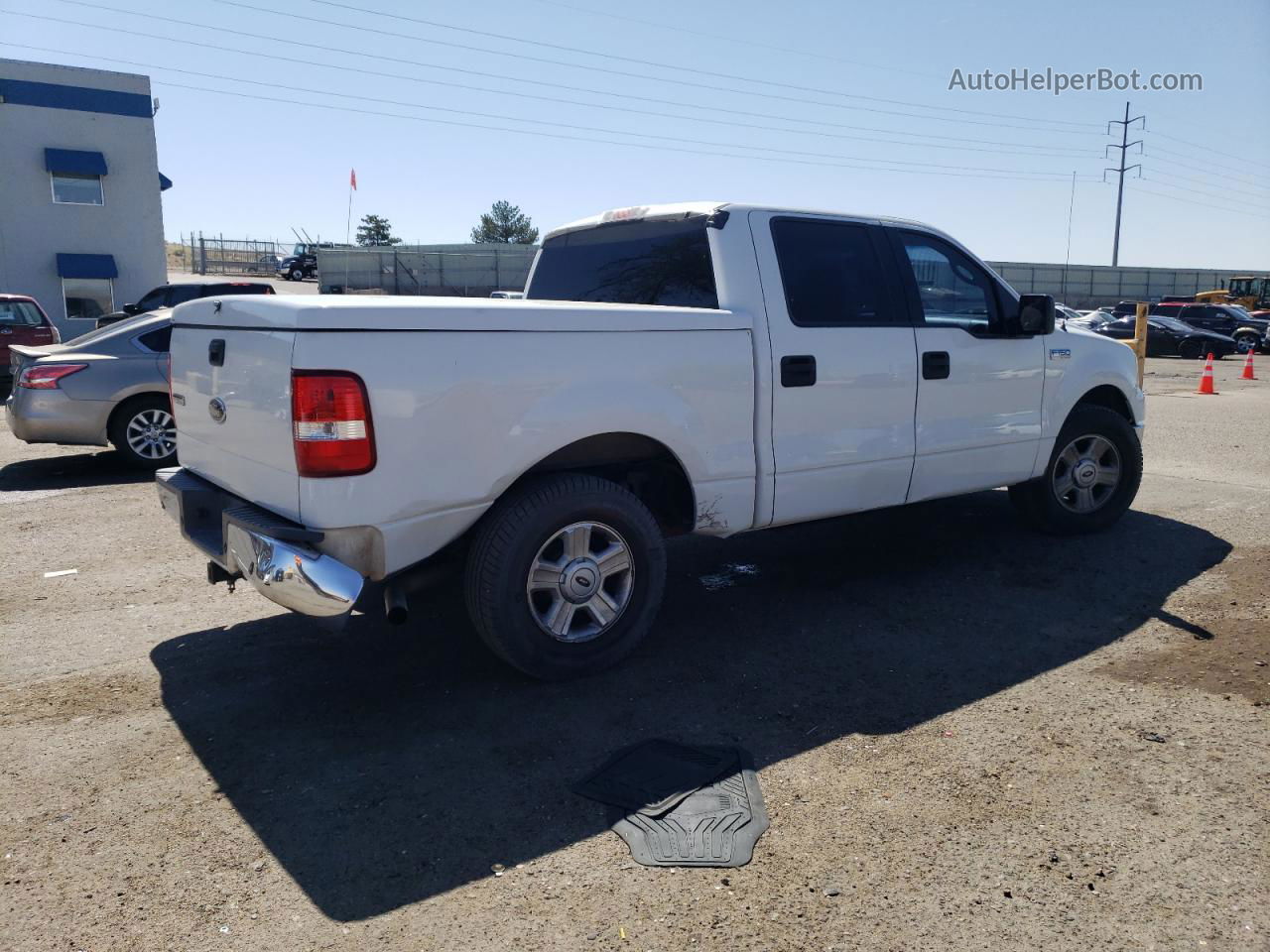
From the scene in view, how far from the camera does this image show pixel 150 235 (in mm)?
Answer: 26016

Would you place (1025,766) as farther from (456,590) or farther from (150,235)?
(150,235)

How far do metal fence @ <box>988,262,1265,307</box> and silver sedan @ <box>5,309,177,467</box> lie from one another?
48.3 meters

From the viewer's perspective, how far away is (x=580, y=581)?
4.17 meters

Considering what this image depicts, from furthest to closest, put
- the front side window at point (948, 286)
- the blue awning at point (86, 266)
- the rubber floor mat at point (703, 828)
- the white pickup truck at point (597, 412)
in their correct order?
the blue awning at point (86, 266)
the front side window at point (948, 286)
the white pickup truck at point (597, 412)
the rubber floor mat at point (703, 828)

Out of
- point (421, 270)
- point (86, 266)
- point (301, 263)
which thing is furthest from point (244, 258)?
point (86, 266)

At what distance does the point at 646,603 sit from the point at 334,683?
141 centimetres

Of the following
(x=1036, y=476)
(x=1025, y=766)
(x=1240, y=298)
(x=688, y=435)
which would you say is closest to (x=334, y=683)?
(x=688, y=435)

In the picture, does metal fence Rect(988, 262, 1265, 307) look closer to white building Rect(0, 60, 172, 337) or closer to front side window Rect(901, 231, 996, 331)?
white building Rect(0, 60, 172, 337)

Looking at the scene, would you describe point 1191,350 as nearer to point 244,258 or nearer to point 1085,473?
point 1085,473

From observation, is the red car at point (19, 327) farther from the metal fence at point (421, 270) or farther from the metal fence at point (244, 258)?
the metal fence at point (244, 258)

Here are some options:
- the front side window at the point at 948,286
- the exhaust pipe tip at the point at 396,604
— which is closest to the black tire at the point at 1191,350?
the front side window at the point at 948,286

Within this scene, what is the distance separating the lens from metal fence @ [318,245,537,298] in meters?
39.9

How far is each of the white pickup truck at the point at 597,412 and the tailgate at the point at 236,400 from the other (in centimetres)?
1

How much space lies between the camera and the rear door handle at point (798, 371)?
4.69 meters
